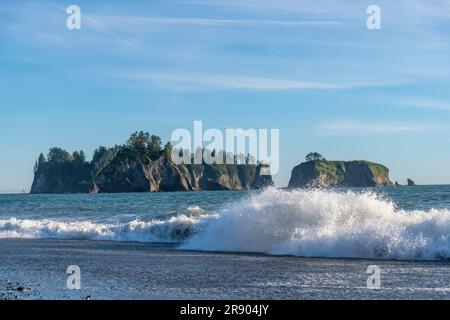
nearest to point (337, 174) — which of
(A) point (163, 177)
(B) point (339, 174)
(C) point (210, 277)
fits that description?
(B) point (339, 174)

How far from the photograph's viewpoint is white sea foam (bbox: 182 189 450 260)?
86.0 ft

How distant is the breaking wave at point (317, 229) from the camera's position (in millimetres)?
26297

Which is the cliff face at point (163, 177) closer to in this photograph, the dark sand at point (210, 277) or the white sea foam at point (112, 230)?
the white sea foam at point (112, 230)

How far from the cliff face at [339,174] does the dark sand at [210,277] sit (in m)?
97.2

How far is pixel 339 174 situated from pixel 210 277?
406 ft

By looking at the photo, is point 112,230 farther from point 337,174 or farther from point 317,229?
point 337,174

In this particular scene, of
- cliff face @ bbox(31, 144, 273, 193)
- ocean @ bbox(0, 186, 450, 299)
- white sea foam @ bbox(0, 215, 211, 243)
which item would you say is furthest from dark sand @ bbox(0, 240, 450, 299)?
cliff face @ bbox(31, 144, 273, 193)

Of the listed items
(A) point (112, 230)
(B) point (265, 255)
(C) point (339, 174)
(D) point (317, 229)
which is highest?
(C) point (339, 174)

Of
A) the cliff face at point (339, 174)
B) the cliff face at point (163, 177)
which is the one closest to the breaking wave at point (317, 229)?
the cliff face at point (339, 174)

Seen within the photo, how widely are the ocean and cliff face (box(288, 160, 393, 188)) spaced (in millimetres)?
88542

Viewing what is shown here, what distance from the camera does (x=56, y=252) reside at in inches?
1151

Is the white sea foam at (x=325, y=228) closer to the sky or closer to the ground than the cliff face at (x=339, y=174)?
closer to the ground

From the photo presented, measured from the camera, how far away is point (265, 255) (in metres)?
27.8
